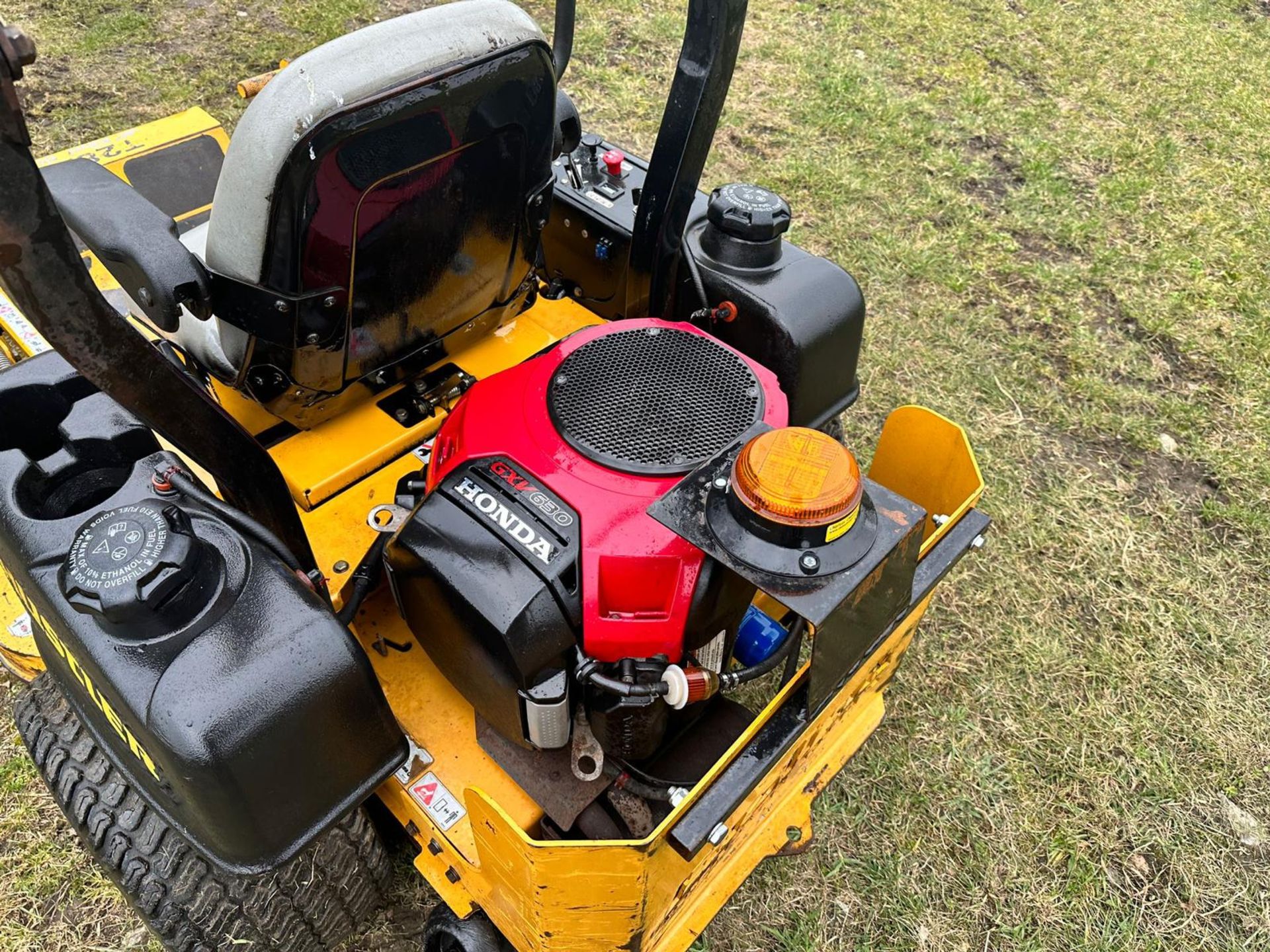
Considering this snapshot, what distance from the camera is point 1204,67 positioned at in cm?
487

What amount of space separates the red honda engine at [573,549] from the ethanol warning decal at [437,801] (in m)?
0.17

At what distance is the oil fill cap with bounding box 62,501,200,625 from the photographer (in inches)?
46.4

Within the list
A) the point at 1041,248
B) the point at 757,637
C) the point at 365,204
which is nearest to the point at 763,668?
the point at 757,637

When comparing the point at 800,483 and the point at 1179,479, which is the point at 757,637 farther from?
the point at 1179,479

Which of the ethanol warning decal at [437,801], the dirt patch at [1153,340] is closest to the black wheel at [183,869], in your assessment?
the ethanol warning decal at [437,801]

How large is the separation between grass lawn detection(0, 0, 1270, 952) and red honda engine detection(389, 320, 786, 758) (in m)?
0.79

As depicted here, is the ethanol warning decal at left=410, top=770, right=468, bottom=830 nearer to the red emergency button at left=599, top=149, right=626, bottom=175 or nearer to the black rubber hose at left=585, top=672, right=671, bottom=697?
the black rubber hose at left=585, top=672, right=671, bottom=697

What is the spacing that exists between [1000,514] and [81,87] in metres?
4.23

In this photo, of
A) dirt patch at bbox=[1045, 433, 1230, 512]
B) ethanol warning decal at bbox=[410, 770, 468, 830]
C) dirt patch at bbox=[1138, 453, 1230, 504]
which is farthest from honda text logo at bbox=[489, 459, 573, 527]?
dirt patch at bbox=[1138, 453, 1230, 504]

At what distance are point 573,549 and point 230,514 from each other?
1.73 ft

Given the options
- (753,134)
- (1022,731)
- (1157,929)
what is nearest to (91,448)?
(1022,731)

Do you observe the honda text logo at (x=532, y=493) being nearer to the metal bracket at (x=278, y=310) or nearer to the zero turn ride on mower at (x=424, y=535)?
the zero turn ride on mower at (x=424, y=535)

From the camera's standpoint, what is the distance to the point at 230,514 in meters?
1.39

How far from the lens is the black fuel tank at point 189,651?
121 centimetres
